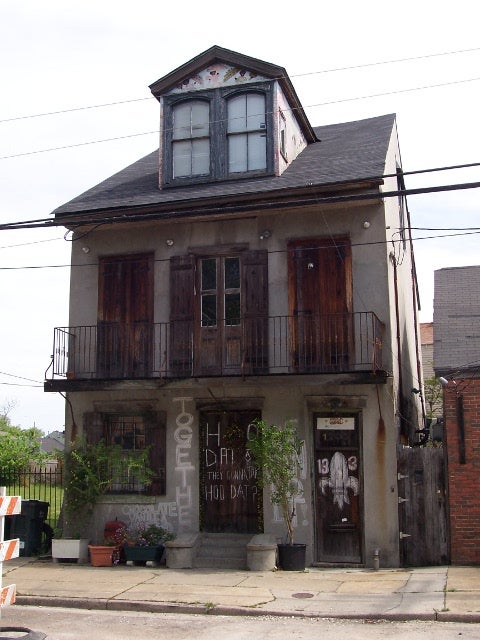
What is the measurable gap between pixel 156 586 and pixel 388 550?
160 inches

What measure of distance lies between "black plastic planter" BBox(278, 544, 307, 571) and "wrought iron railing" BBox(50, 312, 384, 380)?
2.94 m

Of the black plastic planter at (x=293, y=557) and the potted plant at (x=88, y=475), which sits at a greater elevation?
the potted plant at (x=88, y=475)

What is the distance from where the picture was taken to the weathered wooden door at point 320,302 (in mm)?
13695

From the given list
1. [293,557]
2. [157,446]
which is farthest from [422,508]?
[157,446]

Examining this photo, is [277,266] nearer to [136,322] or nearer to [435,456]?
[136,322]

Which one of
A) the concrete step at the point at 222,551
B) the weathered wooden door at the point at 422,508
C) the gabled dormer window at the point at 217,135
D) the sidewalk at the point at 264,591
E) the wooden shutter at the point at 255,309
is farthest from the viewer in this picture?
the gabled dormer window at the point at 217,135

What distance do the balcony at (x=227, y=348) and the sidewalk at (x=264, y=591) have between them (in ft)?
10.8

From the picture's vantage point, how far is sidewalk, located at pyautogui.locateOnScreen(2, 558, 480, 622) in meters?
9.62

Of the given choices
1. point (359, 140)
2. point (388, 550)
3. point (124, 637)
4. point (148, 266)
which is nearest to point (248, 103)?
point (359, 140)

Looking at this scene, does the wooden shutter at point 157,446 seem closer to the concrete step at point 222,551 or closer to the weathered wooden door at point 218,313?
the weathered wooden door at point 218,313

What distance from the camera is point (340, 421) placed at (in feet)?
45.5

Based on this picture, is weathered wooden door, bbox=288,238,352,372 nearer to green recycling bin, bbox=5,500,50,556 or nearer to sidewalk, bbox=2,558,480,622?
sidewalk, bbox=2,558,480,622

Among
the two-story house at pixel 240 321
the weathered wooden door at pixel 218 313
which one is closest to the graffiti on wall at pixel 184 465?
the two-story house at pixel 240 321

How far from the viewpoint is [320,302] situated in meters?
14.1
